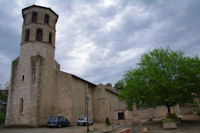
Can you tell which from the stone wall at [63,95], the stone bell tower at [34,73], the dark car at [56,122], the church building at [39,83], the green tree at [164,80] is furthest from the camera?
the stone wall at [63,95]

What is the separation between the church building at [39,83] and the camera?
66.6 feet

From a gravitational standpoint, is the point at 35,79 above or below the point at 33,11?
below

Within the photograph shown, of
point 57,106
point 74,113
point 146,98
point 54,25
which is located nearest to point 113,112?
point 74,113

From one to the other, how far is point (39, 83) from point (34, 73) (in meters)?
1.60

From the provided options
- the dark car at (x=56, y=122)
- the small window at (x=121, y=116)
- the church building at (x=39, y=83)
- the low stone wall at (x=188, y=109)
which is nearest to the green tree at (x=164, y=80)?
the church building at (x=39, y=83)

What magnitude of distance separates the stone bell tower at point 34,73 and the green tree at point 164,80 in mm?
11208

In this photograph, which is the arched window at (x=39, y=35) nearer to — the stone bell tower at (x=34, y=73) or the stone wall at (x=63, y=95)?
the stone bell tower at (x=34, y=73)

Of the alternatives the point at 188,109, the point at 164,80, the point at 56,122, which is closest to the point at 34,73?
the point at 56,122

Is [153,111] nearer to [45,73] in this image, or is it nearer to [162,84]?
[162,84]

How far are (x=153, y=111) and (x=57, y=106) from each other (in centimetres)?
1802

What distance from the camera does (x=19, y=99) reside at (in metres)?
21.1

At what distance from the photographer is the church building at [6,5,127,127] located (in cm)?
2030

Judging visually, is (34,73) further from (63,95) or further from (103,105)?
(103,105)

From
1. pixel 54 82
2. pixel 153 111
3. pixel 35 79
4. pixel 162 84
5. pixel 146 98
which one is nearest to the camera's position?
pixel 162 84
